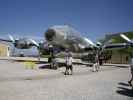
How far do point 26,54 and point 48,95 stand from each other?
74.5 metres

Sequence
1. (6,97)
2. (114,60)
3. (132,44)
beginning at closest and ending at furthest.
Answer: (6,97) < (132,44) < (114,60)

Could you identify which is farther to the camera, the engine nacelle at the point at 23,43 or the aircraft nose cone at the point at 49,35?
the engine nacelle at the point at 23,43

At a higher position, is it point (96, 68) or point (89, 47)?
point (89, 47)

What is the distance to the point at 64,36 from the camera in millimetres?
27359

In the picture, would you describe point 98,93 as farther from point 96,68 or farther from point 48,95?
point 96,68

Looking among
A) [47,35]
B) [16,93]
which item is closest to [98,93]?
[16,93]

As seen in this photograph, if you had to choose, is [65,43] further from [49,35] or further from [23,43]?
[23,43]

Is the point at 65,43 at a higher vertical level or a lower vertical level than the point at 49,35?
lower

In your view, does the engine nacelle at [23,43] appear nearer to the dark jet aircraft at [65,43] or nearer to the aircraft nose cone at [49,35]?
the dark jet aircraft at [65,43]

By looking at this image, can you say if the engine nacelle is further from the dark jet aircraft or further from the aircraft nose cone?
the aircraft nose cone

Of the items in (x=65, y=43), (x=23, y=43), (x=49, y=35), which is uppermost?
(x=49, y=35)

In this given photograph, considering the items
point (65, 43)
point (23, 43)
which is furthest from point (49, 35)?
point (23, 43)

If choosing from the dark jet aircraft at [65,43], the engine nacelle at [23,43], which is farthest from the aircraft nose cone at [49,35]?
the engine nacelle at [23,43]

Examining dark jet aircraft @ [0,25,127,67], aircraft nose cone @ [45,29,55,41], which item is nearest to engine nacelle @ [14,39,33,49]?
dark jet aircraft @ [0,25,127,67]
